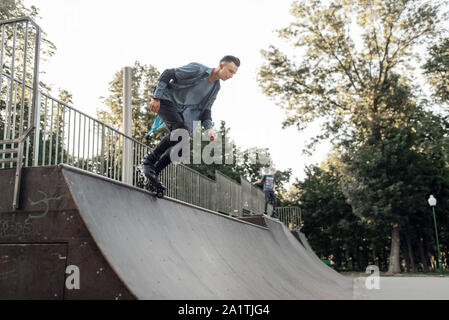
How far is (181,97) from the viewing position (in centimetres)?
502

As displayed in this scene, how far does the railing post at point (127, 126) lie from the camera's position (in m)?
7.52

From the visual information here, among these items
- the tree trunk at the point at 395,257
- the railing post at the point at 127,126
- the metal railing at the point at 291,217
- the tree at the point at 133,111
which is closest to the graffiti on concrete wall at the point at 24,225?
the railing post at the point at 127,126

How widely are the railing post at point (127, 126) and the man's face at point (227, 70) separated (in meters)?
3.22

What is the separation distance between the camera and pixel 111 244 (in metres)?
3.06

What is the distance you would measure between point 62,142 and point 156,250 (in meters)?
2.62

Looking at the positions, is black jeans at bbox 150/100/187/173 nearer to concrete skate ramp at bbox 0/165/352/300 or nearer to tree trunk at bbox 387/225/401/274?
concrete skate ramp at bbox 0/165/352/300

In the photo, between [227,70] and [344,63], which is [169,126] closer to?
[227,70]

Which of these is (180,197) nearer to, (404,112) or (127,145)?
(127,145)

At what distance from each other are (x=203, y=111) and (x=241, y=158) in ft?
131

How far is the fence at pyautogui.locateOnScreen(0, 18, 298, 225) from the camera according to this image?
12.2ft

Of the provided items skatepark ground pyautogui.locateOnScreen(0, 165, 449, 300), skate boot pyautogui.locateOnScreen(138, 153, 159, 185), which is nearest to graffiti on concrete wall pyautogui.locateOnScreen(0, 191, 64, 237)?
skatepark ground pyautogui.locateOnScreen(0, 165, 449, 300)

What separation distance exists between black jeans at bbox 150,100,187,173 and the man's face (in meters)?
0.72

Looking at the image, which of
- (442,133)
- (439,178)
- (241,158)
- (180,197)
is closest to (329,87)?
(442,133)

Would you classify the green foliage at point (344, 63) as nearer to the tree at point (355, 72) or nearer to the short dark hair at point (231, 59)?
the tree at point (355, 72)
